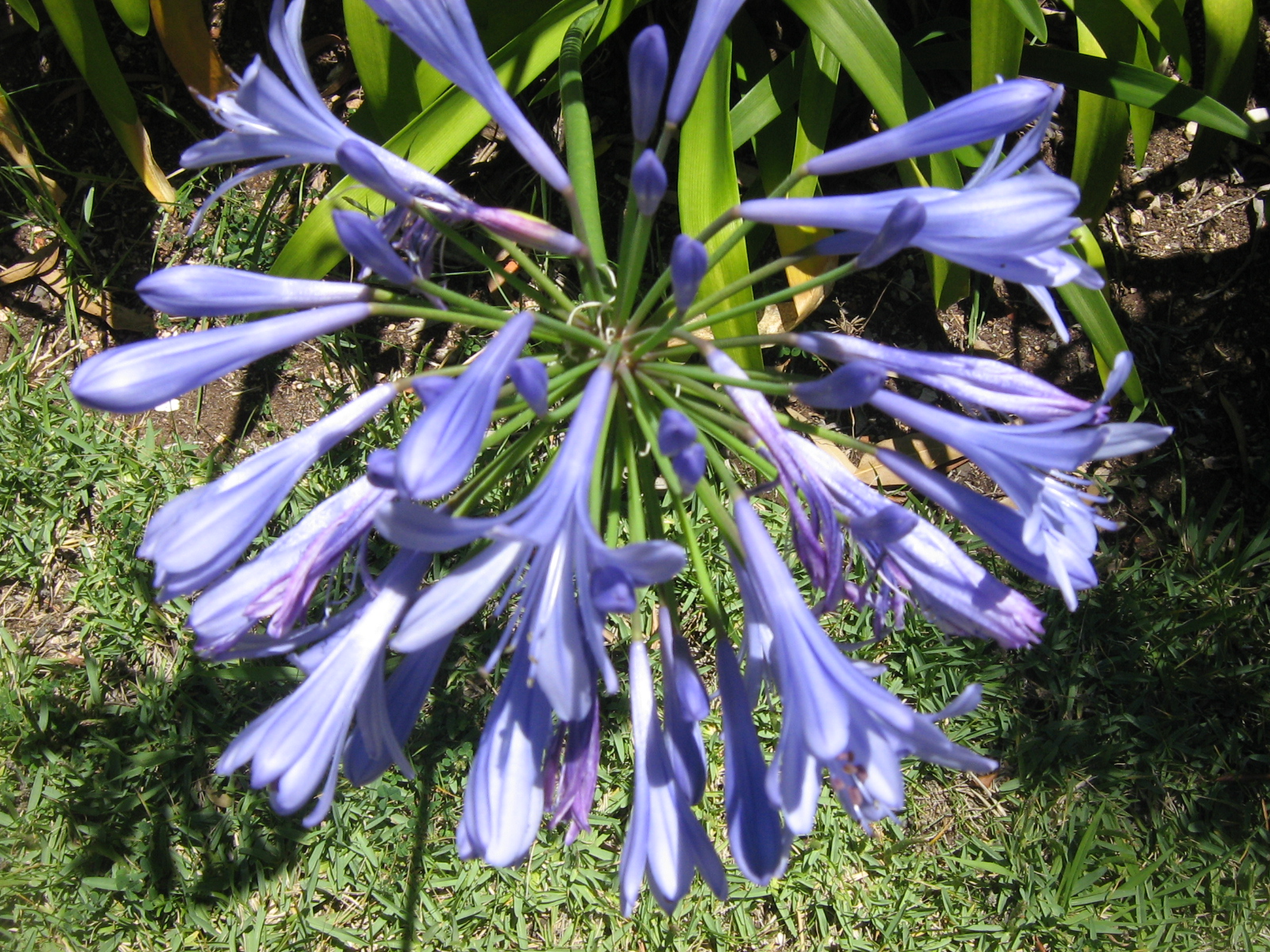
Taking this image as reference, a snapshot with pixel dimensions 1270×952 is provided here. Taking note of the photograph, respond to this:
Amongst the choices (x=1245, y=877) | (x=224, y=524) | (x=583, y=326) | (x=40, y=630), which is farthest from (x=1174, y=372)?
(x=40, y=630)

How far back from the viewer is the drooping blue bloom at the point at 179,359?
3.49 ft

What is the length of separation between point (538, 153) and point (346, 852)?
76.1 inches

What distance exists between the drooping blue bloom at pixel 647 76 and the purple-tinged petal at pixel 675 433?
45 cm

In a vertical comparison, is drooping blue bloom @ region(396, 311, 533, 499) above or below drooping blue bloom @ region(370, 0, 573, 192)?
below

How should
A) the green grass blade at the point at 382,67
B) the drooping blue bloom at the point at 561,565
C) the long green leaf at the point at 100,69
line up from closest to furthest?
the drooping blue bloom at the point at 561,565 < the green grass blade at the point at 382,67 < the long green leaf at the point at 100,69

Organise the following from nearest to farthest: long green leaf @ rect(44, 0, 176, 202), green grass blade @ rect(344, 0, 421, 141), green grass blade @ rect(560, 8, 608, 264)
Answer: green grass blade @ rect(560, 8, 608, 264)
green grass blade @ rect(344, 0, 421, 141)
long green leaf @ rect(44, 0, 176, 202)

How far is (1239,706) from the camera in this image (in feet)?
7.99

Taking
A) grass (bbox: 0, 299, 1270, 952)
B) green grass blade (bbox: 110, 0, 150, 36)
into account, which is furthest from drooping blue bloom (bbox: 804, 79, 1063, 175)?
green grass blade (bbox: 110, 0, 150, 36)

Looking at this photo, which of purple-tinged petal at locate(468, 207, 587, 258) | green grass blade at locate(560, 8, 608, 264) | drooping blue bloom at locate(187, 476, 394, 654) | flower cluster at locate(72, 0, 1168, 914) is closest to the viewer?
flower cluster at locate(72, 0, 1168, 914)

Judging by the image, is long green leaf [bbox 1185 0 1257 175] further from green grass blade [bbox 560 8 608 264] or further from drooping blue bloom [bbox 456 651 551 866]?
drooping blue bloom [bbox 456 651 551 866]

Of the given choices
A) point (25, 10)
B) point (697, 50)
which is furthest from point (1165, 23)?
point (25, 10)

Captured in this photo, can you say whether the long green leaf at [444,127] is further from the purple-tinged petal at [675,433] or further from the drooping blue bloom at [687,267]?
the purple-tinged petal at [675,433]

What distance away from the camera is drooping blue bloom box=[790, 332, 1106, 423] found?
114cm

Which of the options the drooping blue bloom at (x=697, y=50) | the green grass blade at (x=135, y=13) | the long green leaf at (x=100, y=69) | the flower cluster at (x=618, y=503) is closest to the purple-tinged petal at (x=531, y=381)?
the flower cluster at (x=618, y=503)
